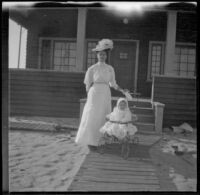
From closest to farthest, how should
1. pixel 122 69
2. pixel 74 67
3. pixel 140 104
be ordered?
pixel 140 104
pixel 74 67
pixel 122 69

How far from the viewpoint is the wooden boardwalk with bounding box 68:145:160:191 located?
263 centimetres

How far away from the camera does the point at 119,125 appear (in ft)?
11.0

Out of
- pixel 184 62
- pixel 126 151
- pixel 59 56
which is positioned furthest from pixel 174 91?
pixel 59 56

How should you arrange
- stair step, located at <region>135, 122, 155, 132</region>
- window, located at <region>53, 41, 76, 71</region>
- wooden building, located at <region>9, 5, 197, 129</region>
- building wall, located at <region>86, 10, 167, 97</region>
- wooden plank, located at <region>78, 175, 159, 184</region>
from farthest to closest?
window, located at <region>53, 41, 76, 71</region> → stair step, located at <region>135, 122, 155, 132</region> → building wall, located at <region>86, 10, 167, 97</region> → wooden building, located at <region>9, 5, 197, 129</region> → wooden plank, located at <region>78, 175, 159, 184</region>

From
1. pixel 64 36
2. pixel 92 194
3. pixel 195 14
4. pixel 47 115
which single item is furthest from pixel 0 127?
pixel 195 14

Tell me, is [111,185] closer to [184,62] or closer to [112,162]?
[112,162]

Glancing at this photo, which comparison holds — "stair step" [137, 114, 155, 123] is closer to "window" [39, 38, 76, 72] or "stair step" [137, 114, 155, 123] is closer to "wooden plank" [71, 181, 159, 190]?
"wooden plank" [71, 181, 159, 190]

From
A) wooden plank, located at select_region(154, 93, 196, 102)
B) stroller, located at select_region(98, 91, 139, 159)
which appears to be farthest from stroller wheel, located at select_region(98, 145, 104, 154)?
Answer: wooden plank, located at select_region(154, 93, 196, 102)

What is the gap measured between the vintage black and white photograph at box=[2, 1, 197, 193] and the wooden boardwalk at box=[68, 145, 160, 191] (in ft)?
0.03

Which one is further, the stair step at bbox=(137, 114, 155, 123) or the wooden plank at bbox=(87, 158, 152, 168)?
the stair step at bbox=(137, 114, 155, 123)

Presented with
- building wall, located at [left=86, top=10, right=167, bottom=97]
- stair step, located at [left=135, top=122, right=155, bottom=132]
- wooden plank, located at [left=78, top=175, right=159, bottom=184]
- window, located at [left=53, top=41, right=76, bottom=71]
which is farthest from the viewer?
window, located at [left=53, top=41, right=76, bottom=71]

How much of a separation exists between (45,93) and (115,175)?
1.17 meters

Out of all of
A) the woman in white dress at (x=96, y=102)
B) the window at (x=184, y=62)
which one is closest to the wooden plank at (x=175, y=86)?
the window at (x=184, y=62)

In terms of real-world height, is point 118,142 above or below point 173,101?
below
